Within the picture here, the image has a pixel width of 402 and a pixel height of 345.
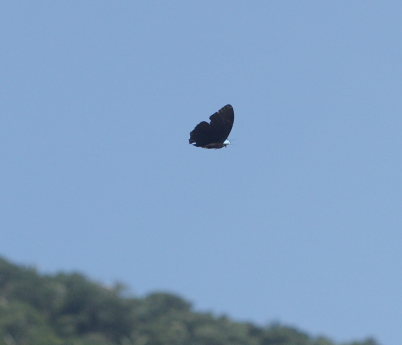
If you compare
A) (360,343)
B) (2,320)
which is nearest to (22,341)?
(2,320)

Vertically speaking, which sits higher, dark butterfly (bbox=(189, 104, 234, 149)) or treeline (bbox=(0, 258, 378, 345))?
treeline (bbox=(0, 258, 378, 345))

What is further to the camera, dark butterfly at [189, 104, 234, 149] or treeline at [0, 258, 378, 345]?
treeline at [0, 258, 378, 345]

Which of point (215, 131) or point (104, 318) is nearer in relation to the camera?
point (215, 131)

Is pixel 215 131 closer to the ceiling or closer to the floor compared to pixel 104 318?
closer to the floor

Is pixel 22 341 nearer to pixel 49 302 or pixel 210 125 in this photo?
pixel 49 302
